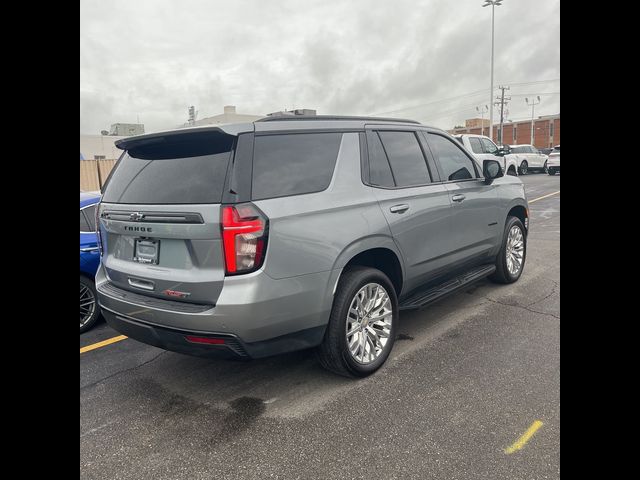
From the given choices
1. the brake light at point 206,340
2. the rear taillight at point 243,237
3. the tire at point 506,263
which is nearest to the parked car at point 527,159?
the tire at point 506,263

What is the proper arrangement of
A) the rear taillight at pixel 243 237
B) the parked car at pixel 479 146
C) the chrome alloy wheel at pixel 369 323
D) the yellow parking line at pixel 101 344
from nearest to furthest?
the rear taillight at pixel 243 237, the chrome alloy wheel at pixel 369 323, the yellow parking line at pixel 101 344, the parked car at pixel 479 146

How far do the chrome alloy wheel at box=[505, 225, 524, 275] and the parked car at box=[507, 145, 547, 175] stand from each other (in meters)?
22.1

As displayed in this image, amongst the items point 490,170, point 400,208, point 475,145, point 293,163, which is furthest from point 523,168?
point 293,163

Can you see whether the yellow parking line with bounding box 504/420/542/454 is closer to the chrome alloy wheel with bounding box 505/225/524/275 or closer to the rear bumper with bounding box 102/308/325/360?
the rear bumper with bounding box 102/308/325/360

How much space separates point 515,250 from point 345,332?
3.31 meters

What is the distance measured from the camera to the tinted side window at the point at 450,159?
4.44 meters

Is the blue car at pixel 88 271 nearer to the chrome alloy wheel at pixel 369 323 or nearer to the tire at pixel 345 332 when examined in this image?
the tire at pixel 345 332

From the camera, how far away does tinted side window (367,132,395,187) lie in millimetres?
3604

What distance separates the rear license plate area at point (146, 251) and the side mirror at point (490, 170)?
11.4 feet

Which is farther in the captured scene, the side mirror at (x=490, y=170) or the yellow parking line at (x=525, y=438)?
the side mirror at (x=490, y=170)
